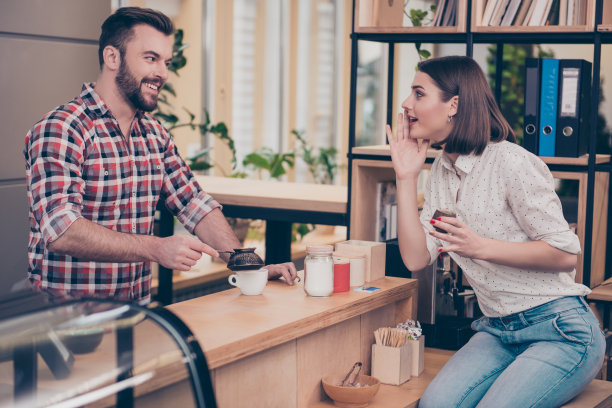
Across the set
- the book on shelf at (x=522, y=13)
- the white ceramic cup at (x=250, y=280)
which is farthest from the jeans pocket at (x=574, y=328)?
the book on shelf at (x=522, y=13)

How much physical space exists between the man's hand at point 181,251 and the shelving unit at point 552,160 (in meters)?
1.14

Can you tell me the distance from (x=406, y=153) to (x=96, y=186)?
2.97 feet

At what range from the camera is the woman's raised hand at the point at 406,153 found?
224 cm

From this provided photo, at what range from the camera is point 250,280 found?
2.02 meters

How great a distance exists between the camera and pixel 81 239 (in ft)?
6.77

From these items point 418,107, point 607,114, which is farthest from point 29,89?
point 607,114

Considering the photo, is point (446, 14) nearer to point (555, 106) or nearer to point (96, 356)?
point (555, 106)

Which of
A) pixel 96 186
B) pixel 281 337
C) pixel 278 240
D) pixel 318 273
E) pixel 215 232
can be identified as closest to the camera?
pixel 281 337

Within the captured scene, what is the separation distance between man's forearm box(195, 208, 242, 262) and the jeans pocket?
102cm

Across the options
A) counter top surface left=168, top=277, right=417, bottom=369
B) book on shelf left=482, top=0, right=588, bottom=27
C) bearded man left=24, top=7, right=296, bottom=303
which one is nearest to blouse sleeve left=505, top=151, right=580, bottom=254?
counter top surface left=168, top=277, right=417, bottom=369

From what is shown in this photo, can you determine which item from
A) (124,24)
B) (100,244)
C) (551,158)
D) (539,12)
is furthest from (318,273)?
(539,12)

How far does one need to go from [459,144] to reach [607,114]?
18.4ft

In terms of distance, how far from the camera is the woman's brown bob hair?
2178mm

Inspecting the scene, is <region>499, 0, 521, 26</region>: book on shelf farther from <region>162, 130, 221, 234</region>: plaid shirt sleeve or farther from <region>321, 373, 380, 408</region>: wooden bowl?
<region>321, 373, 380, 408</region>: wooden bowl
